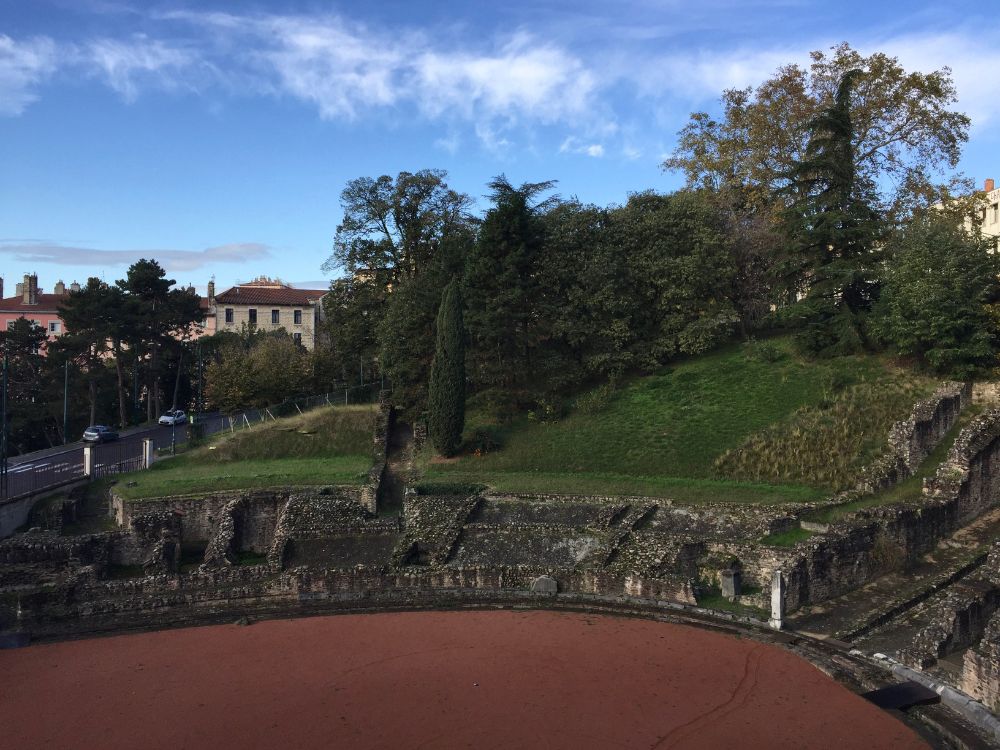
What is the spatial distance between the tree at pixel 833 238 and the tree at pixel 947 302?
253cm

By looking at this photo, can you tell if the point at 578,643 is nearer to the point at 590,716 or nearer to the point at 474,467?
the point at 590,716

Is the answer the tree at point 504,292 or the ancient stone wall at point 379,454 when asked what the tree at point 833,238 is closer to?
the tree at point 504,292

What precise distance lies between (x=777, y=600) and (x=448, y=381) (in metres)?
18.5

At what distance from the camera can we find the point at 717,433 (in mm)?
33500

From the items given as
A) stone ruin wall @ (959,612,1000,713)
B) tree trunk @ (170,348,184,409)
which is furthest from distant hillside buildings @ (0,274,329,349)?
stone ruin wall @ (959,612,1000,713)

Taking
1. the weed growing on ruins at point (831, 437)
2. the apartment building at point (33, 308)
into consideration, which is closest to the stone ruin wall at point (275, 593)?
the weed growing on ruins at point (831, 437)

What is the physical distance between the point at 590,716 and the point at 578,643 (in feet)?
13.6

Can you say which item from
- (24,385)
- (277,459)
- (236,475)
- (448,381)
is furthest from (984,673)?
(24,385)

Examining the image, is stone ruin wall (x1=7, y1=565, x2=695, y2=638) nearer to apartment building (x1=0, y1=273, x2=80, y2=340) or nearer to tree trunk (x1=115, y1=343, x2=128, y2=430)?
tree trunk (x1=115, y1=343, x2=128, y2=430)

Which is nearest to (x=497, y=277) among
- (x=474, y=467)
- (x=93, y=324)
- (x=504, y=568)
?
(x=474, y=467)

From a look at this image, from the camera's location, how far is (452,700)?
15.9 metres

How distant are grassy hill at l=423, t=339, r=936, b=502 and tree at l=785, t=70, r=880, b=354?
1749 mm

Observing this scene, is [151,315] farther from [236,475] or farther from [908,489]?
[908,489]

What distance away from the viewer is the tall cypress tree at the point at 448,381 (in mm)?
34906
